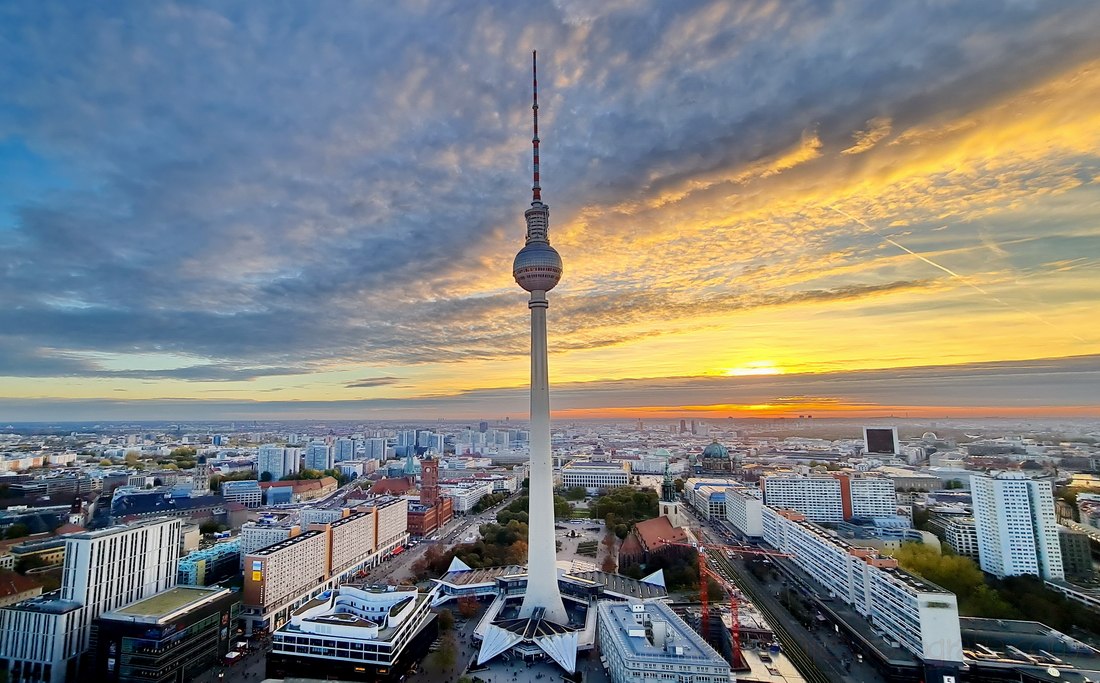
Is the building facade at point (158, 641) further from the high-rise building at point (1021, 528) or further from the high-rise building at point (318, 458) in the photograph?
the high-rise building at point (318, 458)

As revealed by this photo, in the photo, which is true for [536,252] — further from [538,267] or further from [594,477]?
[594,477]

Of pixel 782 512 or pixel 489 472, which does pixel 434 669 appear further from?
pixel 489 472

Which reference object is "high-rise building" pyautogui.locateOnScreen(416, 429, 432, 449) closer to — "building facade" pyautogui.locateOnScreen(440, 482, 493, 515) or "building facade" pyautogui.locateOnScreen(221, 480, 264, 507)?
"building facade" pyautogui.locateOnScreen(440, 482, 493, 515)

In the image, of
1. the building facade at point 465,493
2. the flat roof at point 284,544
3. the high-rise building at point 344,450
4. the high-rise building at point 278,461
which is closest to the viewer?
the flat roof at point 284,544

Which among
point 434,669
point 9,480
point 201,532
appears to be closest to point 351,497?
point 201,532

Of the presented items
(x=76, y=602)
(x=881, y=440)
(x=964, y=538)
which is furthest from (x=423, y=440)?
(x=964, y=538)

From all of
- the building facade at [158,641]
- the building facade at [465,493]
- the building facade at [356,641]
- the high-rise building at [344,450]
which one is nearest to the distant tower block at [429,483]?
the building facade at [465,493]
